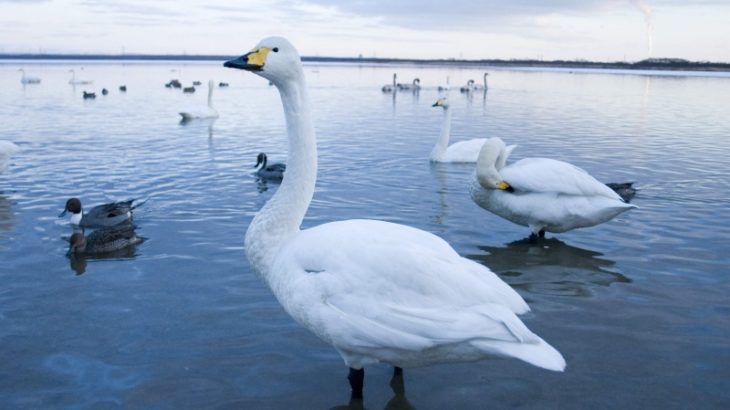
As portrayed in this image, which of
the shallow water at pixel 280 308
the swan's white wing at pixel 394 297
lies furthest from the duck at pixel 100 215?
the swan's white wing at pixel 394 297

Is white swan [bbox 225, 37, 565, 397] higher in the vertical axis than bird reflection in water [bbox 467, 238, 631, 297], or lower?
higher

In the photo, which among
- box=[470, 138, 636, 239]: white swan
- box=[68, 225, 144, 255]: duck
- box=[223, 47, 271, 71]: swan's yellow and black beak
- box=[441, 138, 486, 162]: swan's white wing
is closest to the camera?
box=[223, 47, 271, 71]: swan's yellow and black beak

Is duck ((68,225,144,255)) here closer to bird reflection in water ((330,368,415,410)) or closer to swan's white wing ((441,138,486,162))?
bird reflection in water ((330,368,415,410))

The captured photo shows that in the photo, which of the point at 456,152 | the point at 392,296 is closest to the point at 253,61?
the point at 392,296

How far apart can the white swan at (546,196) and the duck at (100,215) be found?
5229 mm

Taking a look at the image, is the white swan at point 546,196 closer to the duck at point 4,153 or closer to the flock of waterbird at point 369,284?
the flock of waterbird at point 369,284

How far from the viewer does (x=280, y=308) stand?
6562 mm

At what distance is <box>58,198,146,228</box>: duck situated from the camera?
31.3 feet

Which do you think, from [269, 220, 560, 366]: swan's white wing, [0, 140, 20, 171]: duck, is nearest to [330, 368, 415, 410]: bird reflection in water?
[269, 220, 560, 366]: swan's white wing

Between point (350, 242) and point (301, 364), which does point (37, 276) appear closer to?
point (301, 364)

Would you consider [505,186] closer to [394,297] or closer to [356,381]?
[356,381]

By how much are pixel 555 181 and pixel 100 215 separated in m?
6.64

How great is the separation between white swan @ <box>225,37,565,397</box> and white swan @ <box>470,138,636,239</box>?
4.45 meters

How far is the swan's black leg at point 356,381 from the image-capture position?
4.69 metres
